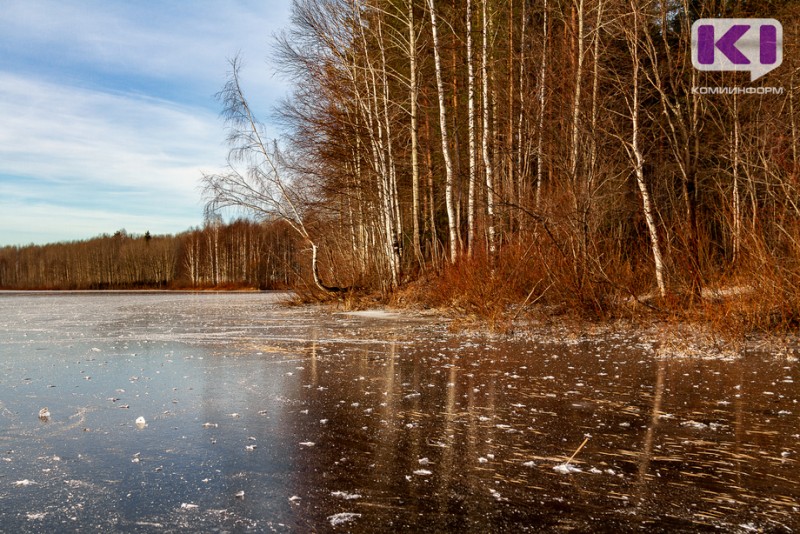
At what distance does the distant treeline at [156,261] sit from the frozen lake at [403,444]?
48.2 meters

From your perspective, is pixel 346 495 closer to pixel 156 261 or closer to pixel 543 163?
pixel 543 163

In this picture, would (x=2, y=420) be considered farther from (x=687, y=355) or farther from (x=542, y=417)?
(x=687, y=355)

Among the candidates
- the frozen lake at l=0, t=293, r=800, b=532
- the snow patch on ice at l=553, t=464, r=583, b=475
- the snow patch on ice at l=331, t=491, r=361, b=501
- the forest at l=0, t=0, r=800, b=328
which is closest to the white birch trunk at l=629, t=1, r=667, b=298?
the forest at l=0, t=0, r=800, b=328

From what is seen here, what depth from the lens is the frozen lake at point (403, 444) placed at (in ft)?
8.02

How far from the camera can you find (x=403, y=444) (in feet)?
11.3

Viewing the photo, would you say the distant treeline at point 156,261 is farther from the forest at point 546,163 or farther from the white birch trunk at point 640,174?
the white birch trunk at point 640,174

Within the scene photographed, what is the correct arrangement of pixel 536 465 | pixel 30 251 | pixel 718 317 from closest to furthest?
pixel 536 465 < pixel 718 317 < pixel 30 251

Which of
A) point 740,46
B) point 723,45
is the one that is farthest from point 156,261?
point 740,46

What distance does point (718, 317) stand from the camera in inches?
298

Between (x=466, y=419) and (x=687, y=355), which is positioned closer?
(x=466, y=419)

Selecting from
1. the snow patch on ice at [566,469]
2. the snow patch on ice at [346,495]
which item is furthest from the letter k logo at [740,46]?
the snow patch on ice at [346,495]

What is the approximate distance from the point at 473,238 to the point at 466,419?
32.9 ft

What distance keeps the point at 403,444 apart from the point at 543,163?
56.3 feet

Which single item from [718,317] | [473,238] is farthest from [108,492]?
[473,238]
